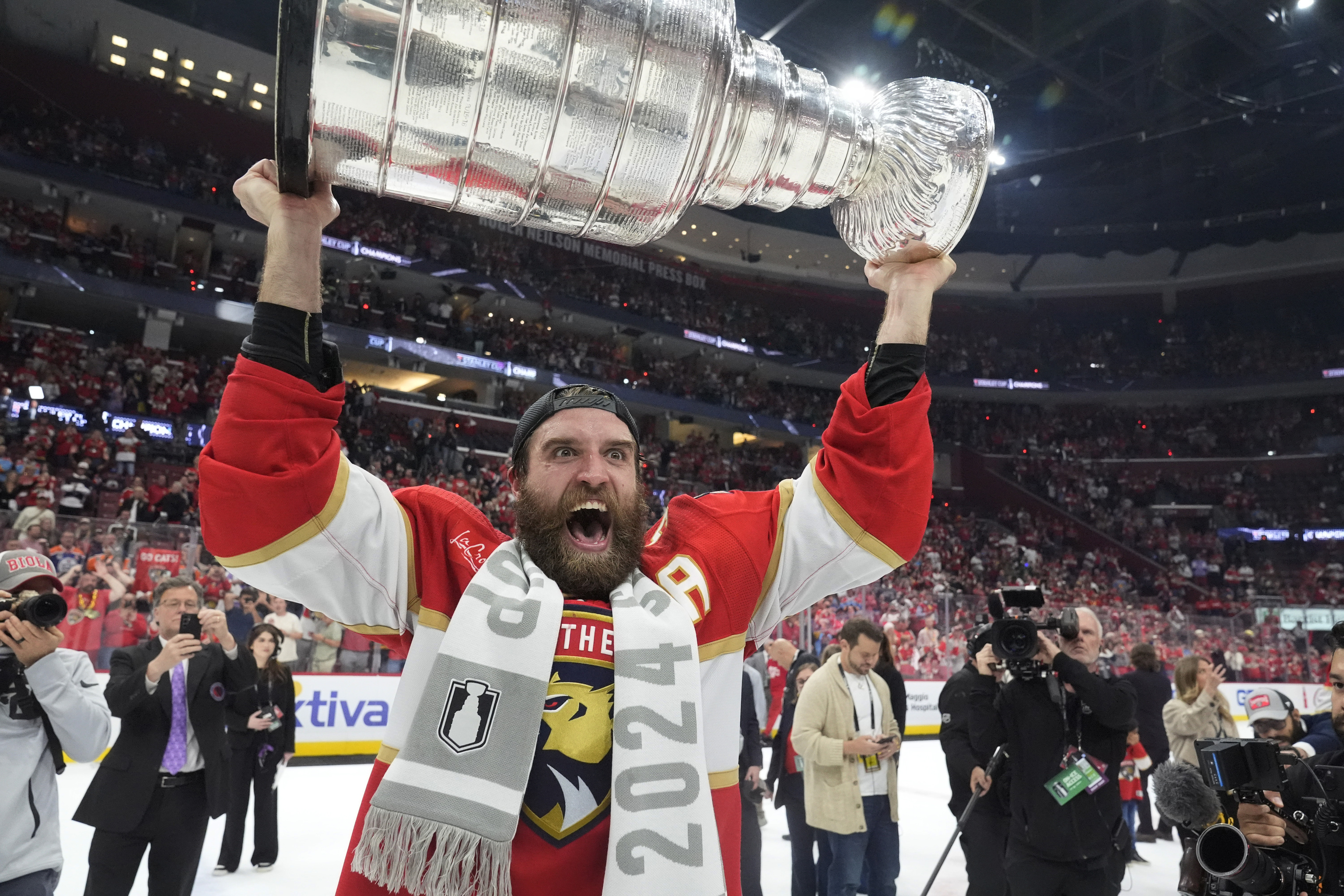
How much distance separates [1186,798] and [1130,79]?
18.7 meters

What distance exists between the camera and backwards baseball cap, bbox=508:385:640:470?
5.37 ft

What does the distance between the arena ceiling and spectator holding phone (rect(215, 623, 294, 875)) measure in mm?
13333

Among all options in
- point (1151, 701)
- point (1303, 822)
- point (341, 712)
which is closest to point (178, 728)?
point (1303, 822)

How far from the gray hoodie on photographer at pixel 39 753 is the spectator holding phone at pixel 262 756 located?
8.07ft

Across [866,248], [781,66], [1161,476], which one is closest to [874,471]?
[866,248]

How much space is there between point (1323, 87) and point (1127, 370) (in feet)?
41.0

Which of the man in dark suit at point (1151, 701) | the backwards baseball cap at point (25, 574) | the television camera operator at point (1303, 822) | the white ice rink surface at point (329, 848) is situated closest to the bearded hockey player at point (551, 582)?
the television camera operator at point (1303, 822)

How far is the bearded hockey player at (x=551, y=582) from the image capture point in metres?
1.19

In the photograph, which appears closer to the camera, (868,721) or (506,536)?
(506,536)

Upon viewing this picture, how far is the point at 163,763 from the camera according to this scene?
12.8 feet

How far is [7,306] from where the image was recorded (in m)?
18.4

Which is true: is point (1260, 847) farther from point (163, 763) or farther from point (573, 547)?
point (163, 763)

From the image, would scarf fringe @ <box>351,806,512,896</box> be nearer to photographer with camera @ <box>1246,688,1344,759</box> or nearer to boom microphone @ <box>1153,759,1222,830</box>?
boom microphone @ <box>1153,759,1222,830</box>

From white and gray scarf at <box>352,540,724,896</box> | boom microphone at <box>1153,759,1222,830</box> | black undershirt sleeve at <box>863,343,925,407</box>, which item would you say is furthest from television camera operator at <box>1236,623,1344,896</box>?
white and gray scarf at <box>352,540,724,896</box>
